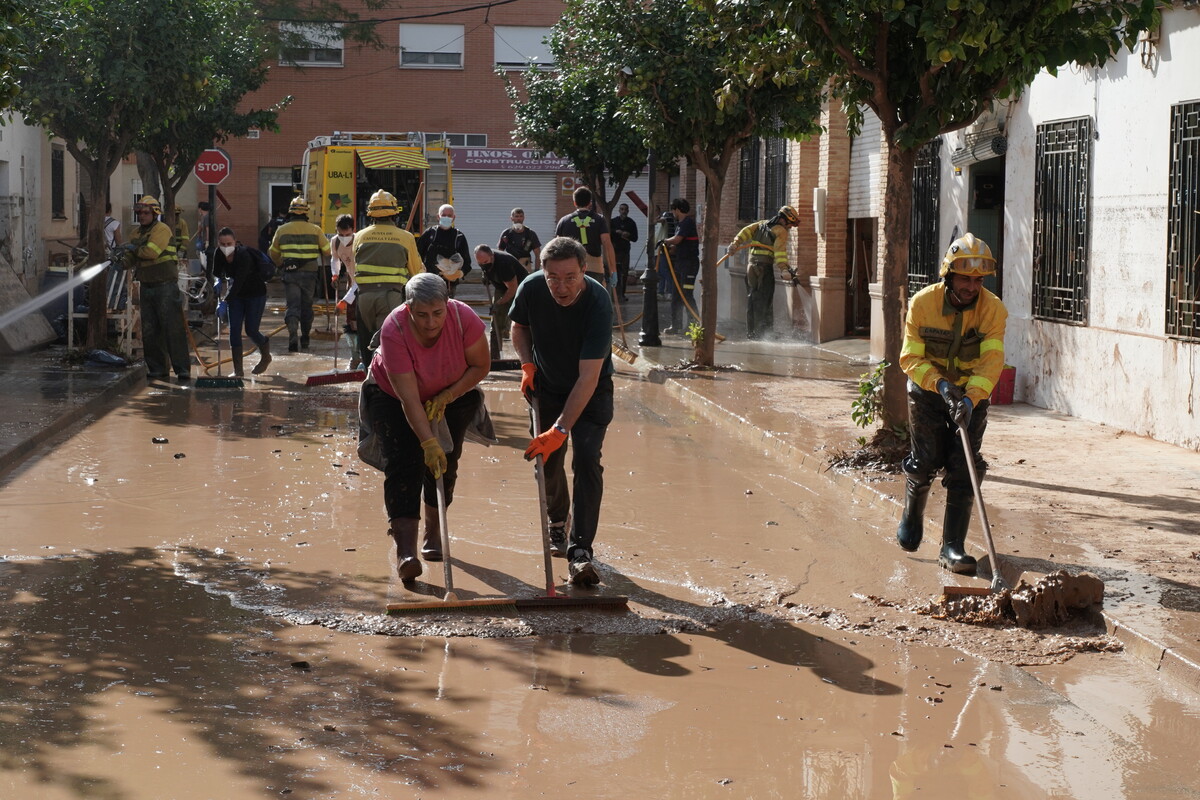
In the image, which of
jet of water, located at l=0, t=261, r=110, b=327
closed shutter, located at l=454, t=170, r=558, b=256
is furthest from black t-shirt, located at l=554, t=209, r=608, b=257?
closed shutter, located at l=454, t=170, r=558, b=256

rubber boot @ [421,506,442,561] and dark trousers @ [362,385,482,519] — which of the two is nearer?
dark trousers @ [362,385,482,519]

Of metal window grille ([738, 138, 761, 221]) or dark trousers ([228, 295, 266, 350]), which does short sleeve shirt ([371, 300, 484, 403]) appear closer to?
dark trousers ([228, 295, 266, 350])

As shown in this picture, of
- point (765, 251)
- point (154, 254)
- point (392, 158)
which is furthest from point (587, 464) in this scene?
point (392, 158)

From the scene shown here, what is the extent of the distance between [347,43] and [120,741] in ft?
127

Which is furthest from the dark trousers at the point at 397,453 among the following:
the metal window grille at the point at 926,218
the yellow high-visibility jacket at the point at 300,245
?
the yellow high-visibility jacket at the point at 300,245

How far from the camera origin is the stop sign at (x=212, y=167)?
91.9 ft

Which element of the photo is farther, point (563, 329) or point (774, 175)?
point (774, 175)

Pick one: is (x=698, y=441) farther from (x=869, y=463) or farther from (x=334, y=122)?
(x=334, y=122)

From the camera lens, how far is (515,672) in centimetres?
577

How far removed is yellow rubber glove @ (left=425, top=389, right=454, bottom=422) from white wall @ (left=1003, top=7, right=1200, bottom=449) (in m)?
6.10

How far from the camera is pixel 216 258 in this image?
1600 centimetres

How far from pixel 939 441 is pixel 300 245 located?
12.7 metres

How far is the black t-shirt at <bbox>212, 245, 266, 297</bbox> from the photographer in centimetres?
1578

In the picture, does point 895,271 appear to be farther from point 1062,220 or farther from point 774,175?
point 774,175
